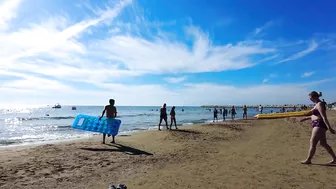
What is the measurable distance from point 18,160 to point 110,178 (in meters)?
3.71

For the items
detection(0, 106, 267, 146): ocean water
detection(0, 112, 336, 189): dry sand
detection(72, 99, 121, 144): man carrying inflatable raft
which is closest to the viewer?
detection(0, 112, 336, 189): dry sand

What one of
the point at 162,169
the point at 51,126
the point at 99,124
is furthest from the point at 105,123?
the point at 51,126

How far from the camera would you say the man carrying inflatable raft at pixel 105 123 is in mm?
11992

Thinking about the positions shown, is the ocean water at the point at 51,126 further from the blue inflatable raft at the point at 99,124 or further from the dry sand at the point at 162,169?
the dry sand at the point at 162,169

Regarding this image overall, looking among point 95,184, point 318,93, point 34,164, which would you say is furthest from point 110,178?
point 318,93

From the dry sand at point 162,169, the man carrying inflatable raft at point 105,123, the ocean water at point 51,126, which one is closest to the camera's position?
A: the dry sand at point 162,169

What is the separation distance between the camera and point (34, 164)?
7.52 m

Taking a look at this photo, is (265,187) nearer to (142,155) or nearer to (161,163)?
(161,163)

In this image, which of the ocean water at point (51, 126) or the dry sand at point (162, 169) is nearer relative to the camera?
the dry sand at point (162, 169)

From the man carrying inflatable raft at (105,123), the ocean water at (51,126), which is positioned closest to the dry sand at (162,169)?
the man carrying inflatable raft at (105,123)

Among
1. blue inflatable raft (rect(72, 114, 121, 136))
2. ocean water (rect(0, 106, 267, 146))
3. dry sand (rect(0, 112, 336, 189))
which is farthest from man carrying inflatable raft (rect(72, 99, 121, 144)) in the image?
ocean water (rect(0, 106, 267, 146))

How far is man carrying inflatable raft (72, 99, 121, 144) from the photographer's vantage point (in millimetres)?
11992

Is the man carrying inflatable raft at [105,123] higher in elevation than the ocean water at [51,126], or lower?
higher

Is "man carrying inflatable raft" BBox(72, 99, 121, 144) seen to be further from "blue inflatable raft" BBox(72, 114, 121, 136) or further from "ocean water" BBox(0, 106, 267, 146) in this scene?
"ocean water" BBox(0, 106, 267, 146)
